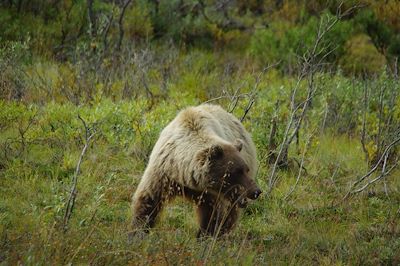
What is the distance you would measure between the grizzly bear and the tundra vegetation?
24 centimetres

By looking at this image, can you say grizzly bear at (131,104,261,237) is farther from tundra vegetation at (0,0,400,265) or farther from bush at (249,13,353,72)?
bush at (249,13,353,72)

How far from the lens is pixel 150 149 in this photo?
7.54 metres

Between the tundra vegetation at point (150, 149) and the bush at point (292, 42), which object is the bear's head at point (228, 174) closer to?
the tundra vegetation at point (150, 149)

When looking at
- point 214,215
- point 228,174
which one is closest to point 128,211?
point 214,215

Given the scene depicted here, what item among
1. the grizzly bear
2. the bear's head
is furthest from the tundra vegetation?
the bear's head

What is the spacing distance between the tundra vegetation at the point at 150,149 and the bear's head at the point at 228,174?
0.46 m

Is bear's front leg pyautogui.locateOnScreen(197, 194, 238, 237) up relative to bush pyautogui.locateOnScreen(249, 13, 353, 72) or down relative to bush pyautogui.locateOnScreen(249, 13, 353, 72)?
up

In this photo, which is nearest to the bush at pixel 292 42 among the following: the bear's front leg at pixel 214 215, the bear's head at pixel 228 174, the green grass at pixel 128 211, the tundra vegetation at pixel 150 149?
the tundra vegetation at pixel 150 149

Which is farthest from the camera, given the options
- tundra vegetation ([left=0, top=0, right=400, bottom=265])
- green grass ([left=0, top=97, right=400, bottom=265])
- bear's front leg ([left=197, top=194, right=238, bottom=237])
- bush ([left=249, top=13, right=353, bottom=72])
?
bush ([left=249, top=13, right=353, bottom=72])

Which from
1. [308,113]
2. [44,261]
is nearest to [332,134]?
[308,113]

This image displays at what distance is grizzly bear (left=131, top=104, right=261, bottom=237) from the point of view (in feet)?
16.9

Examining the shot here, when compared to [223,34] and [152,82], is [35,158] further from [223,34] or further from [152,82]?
[223,34]

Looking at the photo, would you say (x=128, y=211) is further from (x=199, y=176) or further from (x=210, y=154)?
(x=210, y=154)

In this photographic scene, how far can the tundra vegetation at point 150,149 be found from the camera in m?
4.85
